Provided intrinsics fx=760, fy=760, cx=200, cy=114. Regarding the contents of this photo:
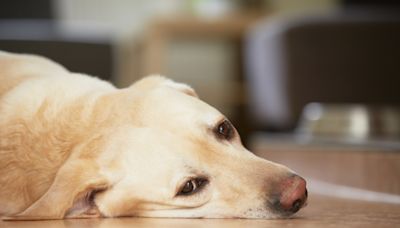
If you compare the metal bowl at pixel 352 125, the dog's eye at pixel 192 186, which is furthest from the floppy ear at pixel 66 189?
the metal bowl at pixel 352 125

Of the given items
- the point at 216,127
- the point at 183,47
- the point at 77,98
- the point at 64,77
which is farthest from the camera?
the point at 183,47

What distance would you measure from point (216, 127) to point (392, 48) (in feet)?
10.5

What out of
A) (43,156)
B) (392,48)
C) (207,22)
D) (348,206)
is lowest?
(207,22)

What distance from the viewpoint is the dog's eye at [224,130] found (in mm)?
2012

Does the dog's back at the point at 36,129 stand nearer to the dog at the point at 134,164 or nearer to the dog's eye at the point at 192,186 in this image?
the dog at the point at 134,164

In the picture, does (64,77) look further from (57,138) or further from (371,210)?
(371,210)

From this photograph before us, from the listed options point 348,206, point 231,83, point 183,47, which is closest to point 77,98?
point 348,206

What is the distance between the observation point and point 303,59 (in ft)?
16.8

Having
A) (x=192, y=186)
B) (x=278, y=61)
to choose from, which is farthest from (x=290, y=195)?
(x=278, y=61)

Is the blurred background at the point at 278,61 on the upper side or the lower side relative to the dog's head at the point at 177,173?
lower

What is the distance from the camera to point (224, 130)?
2.04 m

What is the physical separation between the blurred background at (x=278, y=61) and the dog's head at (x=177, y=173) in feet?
2.34

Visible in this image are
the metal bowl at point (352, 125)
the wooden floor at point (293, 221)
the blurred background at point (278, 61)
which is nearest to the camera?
the wooden floor at point (293, 221)

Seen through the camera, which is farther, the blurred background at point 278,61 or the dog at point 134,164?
the blurred background at point 278,61
